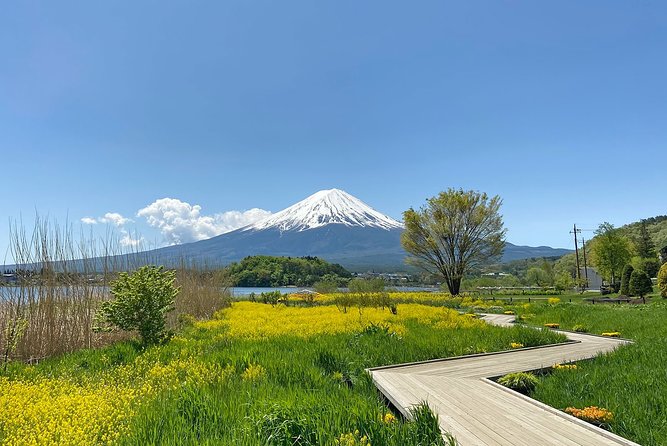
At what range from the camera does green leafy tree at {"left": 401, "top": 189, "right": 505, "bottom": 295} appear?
33781 millimetres

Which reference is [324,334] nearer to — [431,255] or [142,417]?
[142,417]

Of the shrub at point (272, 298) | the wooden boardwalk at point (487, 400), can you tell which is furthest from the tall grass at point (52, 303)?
the shrub at point (272, 298)

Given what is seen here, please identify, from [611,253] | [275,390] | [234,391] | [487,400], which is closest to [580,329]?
[487,400]

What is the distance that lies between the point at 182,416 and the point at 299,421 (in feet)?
4.45

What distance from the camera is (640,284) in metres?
26.6

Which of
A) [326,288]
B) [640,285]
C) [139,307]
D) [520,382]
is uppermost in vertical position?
[139,307]

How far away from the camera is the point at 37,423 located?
15.7 feet

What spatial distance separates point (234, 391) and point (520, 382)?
4.21 metres

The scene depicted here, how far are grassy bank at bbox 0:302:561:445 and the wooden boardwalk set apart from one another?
45cm

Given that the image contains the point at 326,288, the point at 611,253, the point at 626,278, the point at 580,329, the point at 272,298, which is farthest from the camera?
the point at 611,253

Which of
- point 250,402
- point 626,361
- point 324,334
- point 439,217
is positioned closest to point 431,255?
point 439,217

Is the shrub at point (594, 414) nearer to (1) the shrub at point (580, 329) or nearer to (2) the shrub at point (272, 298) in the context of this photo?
(1) the shrub at point (580, 329)

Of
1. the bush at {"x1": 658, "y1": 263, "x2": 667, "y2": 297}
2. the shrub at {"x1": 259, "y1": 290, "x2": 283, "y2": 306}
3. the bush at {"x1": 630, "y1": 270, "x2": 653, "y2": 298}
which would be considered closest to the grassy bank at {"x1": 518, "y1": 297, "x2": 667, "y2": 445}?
the bush at {"x1": 658, "y1": 263, "x2": 667, "y2": 297}

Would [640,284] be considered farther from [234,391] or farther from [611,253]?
[234,391]
